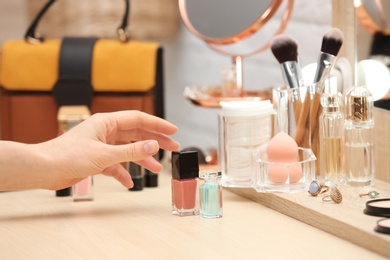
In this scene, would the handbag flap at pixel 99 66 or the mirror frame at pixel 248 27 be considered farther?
the handbag flap at pixel 99 66

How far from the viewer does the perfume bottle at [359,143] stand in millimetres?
1156

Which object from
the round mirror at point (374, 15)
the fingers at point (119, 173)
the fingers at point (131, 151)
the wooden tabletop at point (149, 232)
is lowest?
the wooden tabletop at point (149, 232)

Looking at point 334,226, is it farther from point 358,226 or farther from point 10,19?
point 10,19

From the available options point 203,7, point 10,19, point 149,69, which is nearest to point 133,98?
point 149,69

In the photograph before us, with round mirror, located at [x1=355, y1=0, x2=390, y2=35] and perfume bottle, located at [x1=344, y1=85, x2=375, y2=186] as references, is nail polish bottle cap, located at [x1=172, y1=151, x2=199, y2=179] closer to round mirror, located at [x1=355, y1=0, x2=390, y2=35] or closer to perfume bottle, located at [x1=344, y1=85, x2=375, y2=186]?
perfume bottle, located at [x1=344, y1=85, x2=375, y2=186]

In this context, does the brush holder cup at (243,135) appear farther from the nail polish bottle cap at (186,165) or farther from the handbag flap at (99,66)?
the handbag flap at (99,66)

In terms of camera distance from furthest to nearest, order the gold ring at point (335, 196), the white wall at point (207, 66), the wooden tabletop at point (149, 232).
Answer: the white wall at point (207, 66), the gold ring at point (335, 196), the wooden tabletop at point (149, 232)

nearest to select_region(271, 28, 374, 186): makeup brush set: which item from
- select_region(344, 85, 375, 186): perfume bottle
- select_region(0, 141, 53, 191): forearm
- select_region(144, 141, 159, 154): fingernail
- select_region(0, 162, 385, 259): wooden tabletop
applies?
select_region(344, 85, 375, 186): perfume bottle

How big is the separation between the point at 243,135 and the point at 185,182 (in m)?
0.15

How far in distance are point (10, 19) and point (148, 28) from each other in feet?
1.57

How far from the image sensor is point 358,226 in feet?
3.13

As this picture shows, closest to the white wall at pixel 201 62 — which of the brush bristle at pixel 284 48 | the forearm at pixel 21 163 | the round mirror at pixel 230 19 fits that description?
the round mirror at pixel 230 19

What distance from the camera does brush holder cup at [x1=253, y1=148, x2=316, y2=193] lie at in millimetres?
1164

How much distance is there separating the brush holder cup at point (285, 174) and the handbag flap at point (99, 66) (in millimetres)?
554
